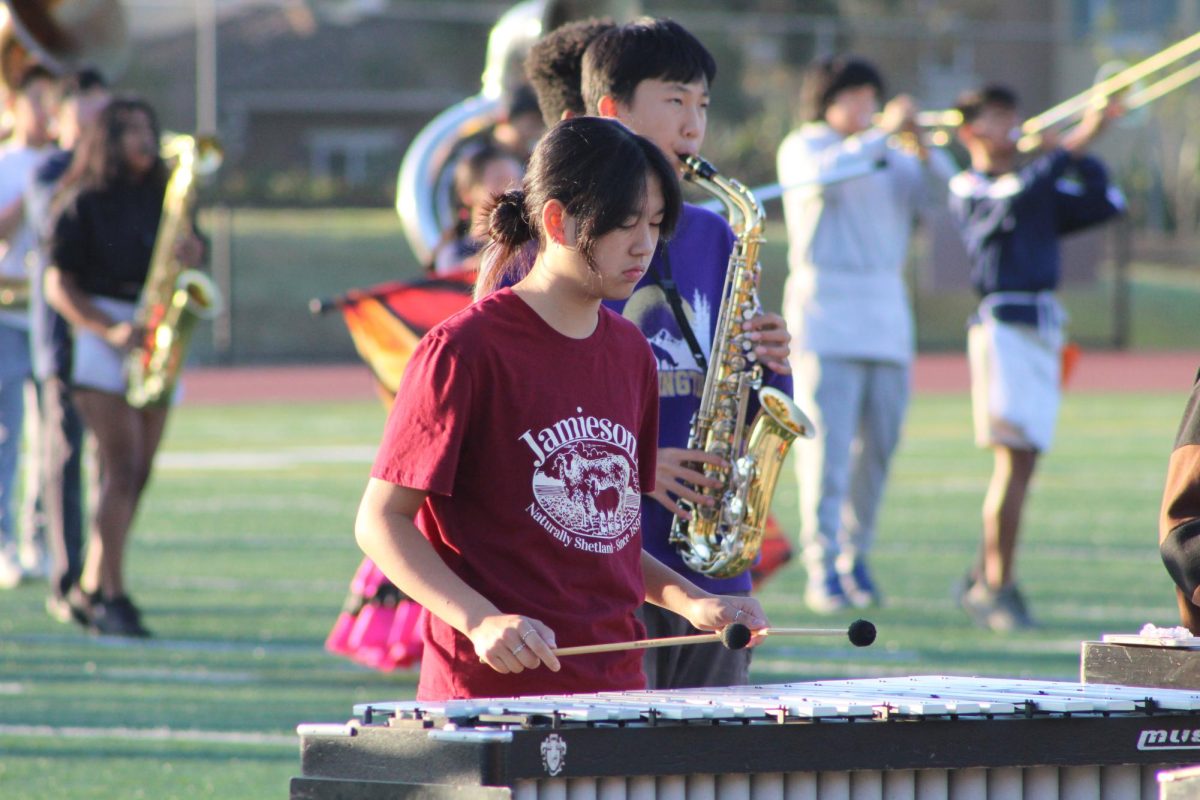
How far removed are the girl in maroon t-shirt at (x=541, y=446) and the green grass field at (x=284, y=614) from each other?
231 cm

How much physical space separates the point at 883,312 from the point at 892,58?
2425 centimetres

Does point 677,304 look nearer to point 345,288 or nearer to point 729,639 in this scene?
point 729,639

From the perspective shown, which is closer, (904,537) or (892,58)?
(904,537)

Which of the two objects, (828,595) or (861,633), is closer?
(861,633)

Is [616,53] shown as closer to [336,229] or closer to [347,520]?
[347,520]

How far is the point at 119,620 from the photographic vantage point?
8359mm

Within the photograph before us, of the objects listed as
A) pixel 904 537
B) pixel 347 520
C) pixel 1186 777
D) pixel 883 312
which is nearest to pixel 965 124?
pixel 883 312

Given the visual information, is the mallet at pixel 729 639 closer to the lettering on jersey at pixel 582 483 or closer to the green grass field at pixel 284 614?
the lettering on jersey at pixel 582 483

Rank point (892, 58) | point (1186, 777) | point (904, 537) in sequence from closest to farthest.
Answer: point (1186, 777) < point (904, 537) < point (892, 58)

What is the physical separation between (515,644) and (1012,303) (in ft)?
19.6

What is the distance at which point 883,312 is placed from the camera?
9320mm

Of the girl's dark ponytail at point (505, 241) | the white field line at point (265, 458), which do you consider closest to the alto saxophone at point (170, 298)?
the girl's dark ponytail at point (505, 241)

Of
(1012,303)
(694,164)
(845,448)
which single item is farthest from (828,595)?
(694,164)

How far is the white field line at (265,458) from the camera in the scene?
15469 millimetres
